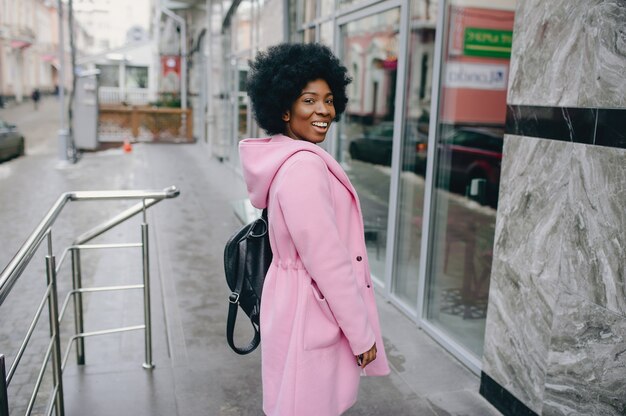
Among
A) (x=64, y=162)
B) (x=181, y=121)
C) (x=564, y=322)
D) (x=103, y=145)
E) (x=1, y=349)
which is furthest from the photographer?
(x=181, y=121)

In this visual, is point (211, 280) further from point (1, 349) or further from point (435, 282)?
point (435, 282)

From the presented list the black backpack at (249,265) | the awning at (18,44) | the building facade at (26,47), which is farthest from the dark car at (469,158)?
the awning at (18,44)

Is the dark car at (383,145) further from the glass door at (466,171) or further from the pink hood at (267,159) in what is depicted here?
the pink hood at (267,159)

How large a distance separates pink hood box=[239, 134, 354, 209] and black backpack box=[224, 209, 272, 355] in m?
0.13

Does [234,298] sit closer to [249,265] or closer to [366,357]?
[249,265]

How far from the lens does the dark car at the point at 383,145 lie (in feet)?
16.1

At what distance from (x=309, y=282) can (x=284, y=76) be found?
0.73 meters

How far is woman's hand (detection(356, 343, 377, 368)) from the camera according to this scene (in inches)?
79.0

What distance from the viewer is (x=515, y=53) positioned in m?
2.90

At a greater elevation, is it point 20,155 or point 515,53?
point 515,53

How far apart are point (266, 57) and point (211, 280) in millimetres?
3854

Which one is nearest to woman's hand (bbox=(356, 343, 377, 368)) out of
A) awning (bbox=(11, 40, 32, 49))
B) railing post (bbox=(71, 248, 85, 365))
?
railing post (bbox=(71, 248, 85, 365))

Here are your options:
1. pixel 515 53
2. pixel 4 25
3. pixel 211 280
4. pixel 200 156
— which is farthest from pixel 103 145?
pixel 4 25

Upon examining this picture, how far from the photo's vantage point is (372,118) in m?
6.53
